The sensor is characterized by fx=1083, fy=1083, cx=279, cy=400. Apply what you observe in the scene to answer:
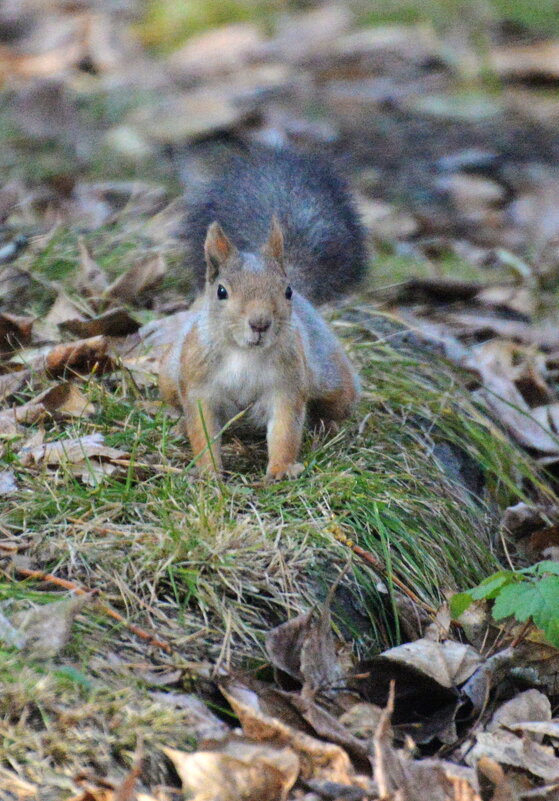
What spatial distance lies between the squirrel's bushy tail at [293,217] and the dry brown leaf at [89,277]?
450mm

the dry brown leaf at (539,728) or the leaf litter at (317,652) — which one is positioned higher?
the leaf litter at (317,652)

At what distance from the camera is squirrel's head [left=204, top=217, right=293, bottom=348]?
275cm

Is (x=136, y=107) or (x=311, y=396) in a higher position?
(x=136, y=107)

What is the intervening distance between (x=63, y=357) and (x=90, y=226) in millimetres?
1474

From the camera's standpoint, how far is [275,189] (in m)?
3.58

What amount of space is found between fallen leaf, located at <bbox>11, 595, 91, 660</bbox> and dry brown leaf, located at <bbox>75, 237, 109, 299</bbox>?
1.80 metres

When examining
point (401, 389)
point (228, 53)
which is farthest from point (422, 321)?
point (228, 53)

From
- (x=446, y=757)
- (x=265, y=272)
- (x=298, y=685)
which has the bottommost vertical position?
(x=446, y=757)

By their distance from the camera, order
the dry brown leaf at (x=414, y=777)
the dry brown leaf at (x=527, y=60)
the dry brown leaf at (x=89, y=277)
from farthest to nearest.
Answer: the dry brown leaf at (x=527, y=60), the dry brown leaf at (x=89, y=277), the dry brown leaf at (x=414, y=777)

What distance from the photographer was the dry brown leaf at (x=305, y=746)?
6.55ft

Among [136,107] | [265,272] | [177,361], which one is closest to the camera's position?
[265,272]

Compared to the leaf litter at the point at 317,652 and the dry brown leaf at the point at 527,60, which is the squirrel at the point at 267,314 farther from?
the dry brown leaf at the point at 527,60

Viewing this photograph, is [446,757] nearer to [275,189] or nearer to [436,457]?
[436,457]

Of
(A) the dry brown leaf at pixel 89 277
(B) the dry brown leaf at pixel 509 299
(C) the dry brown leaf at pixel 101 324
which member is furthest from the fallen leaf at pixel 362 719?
(B) the dry brown leaf at pixel 509 299
